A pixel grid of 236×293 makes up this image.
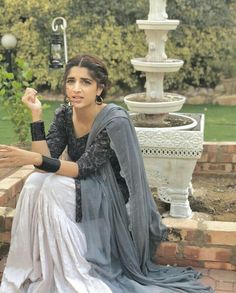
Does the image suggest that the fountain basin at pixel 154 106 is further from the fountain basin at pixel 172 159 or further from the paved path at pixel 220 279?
the paved path at pixel 220 279

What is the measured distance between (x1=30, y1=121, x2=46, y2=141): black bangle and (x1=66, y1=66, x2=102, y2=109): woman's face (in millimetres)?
194

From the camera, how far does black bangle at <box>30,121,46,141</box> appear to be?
2.52 meters

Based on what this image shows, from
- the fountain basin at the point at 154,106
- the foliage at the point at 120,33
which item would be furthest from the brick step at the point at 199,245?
the foliage at the point at 120,33

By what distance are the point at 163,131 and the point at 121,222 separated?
119 centimetres

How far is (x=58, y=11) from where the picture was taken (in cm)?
1023

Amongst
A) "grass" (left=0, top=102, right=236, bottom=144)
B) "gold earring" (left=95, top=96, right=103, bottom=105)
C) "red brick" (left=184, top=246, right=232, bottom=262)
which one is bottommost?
"grass" (left=0, top=102, right=236, bottom=144)

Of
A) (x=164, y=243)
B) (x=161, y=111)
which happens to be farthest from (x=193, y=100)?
(x=164, y=243)

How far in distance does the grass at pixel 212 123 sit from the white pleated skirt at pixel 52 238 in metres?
3.17

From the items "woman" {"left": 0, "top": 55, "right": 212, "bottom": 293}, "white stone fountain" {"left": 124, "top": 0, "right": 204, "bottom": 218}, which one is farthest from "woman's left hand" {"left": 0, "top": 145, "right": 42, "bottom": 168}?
"white stone fountain" {"left": 124, "top": 0, "right": 204, "bottom": 218}

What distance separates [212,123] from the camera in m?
7.77

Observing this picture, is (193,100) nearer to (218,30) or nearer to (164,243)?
(218,30)

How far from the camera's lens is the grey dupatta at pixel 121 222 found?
2.47 m

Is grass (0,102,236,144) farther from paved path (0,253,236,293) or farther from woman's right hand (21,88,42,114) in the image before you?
paved path (0,253,236,293)

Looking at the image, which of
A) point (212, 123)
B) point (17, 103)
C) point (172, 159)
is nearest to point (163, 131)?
point (172, 159)
